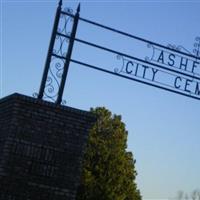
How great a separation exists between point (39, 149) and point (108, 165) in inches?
804

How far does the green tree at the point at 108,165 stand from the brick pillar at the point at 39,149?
19076mm

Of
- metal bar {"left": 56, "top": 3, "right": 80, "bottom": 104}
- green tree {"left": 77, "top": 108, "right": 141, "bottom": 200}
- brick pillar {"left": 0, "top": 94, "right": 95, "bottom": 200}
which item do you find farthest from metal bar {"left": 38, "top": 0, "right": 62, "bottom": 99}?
green tree {"left": 77, "top": 108, "right": 141, "bottom": 200}

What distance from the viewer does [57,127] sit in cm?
909

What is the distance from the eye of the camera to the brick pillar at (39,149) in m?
8.66

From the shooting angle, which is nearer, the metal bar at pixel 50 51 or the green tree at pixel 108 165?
the metal bar at pixel 50 51

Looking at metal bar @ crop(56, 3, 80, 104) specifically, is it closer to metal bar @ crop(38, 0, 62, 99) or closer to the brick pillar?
metal bar @ crop(38, 0, 62, 99)

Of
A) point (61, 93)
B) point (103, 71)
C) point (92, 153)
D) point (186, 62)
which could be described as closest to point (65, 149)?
point (61, 93)

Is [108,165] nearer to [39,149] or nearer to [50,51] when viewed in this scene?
[50,51]

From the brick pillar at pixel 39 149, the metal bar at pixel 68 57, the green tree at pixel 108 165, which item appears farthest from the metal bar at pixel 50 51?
the green tree at pixel 108 165

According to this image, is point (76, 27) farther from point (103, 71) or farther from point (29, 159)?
point (29, 159)

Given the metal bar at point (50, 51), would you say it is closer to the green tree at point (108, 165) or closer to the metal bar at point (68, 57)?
the metal bar at point (68, 57)

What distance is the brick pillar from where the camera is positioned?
866cm

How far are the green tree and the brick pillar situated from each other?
19.1 metres

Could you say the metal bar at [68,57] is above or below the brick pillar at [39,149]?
above
